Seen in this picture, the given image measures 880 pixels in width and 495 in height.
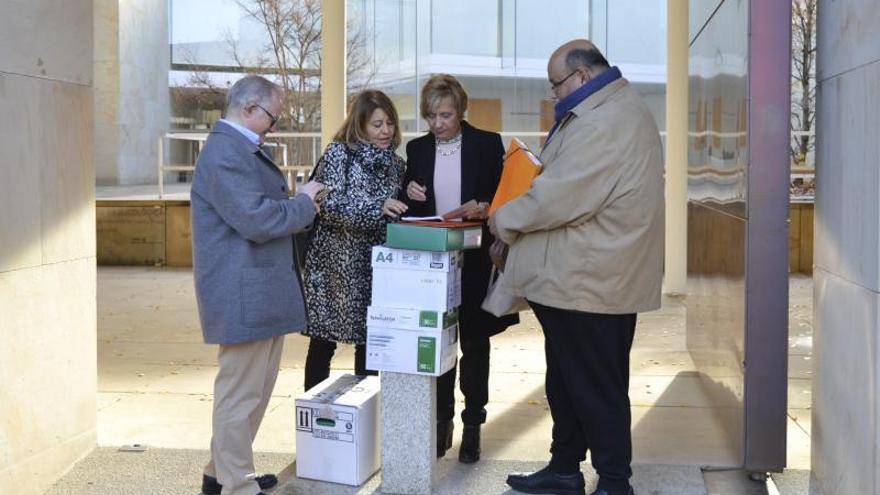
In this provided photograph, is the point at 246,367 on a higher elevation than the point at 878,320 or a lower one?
lower

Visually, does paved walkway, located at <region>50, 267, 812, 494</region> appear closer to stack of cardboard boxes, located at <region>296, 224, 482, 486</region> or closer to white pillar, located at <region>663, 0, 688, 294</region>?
stack of cardboard boxes, located at <region>296, 224, 482, 486</region>

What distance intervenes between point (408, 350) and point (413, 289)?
257mm

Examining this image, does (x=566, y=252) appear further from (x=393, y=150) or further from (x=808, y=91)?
(x=808, y=91)

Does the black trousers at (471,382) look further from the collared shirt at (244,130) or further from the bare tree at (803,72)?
the bare tree at (803,72)

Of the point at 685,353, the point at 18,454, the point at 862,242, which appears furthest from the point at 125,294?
the point at 862,242

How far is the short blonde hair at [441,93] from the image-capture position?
4.57 m

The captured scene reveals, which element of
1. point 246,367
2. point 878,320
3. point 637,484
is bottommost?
point 637,484

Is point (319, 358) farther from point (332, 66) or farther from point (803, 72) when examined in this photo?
→ point (803, 72)

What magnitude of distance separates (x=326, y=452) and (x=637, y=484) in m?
1.36

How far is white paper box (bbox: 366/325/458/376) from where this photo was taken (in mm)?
4250

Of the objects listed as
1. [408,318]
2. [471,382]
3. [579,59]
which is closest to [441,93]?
[579,59]

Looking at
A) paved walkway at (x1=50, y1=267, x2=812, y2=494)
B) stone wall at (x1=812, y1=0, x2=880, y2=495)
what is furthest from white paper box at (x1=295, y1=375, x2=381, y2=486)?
stone wall at (x1=812, y1=0, x2=880, y2=495)

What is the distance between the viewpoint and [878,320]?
136 inches

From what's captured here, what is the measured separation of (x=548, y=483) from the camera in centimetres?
441
